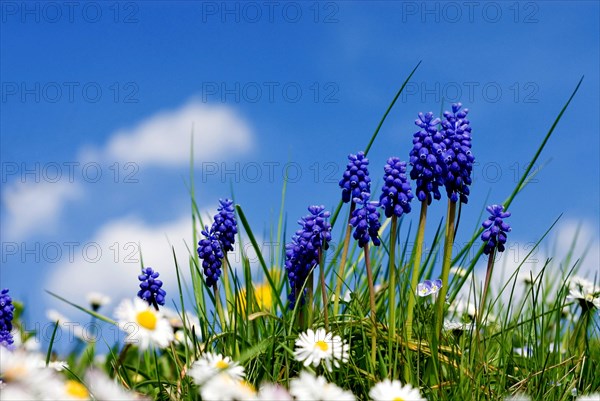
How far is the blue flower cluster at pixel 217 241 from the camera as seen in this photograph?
194 inches

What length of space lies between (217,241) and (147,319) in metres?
1.76

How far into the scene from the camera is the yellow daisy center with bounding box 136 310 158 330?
3186mm

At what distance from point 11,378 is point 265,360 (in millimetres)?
1987

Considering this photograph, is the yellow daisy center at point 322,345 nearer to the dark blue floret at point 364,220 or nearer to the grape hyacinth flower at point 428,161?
the dark blue floret at point 364,220

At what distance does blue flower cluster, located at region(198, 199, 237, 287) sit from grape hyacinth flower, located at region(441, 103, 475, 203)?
1438 millimetres

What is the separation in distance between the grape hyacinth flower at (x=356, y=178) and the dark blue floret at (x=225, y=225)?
856mm

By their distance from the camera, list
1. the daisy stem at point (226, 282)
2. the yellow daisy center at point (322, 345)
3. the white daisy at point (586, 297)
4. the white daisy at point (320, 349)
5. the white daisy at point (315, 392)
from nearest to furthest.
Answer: the white daisy at point (315, 392)
the white daisy at point (320, 349)
the yellow daisy center at point (322, 345)
the daisy stem at point (226, 282)
the white daisy at point (586, 297)

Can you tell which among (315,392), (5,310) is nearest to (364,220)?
(315,392)

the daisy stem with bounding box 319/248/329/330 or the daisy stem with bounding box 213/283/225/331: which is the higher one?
the daisy stem with bounding box 319/248/329/330

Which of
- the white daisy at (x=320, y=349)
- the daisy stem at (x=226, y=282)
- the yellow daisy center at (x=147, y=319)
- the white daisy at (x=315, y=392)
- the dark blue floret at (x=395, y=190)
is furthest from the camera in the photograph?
the daisy stem at (x=226, y=282)

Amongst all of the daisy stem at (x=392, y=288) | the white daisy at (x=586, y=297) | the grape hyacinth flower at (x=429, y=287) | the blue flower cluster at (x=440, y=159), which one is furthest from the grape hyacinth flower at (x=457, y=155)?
the white daisy at (x=586, y=297)

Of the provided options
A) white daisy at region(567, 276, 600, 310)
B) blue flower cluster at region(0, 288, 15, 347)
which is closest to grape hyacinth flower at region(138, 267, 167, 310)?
blue flower cluster at region(0, 288, 15, 347)

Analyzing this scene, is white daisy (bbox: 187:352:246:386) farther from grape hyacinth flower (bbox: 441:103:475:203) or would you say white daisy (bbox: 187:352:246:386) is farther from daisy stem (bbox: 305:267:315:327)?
grape hyacinth flower (bbox: 441:103:475:203)

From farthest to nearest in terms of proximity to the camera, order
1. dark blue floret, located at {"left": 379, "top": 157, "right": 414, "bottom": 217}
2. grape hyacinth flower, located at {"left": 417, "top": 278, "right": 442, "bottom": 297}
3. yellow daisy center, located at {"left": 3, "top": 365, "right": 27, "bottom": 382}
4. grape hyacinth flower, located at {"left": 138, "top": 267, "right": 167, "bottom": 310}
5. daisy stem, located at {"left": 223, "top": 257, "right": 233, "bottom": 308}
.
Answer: daisy stem, located at {"left": 223, "top": 257, "right": 233, "bottom": 308}, grape hyacinth flower, located at {"left": 417, "top": 278, "right": 442, "bottom": 297}, grape hyacinth flower, located at {"left": 138, "top": 267, "right": 167, "bottom": 310}, dark blue floret, located at {"left": 379, "top": 157, "right": 414, "bottom": 217}, yellow daisy center, located at {"left": 3, "top": 365, "right": 27, "bottom": 382}
